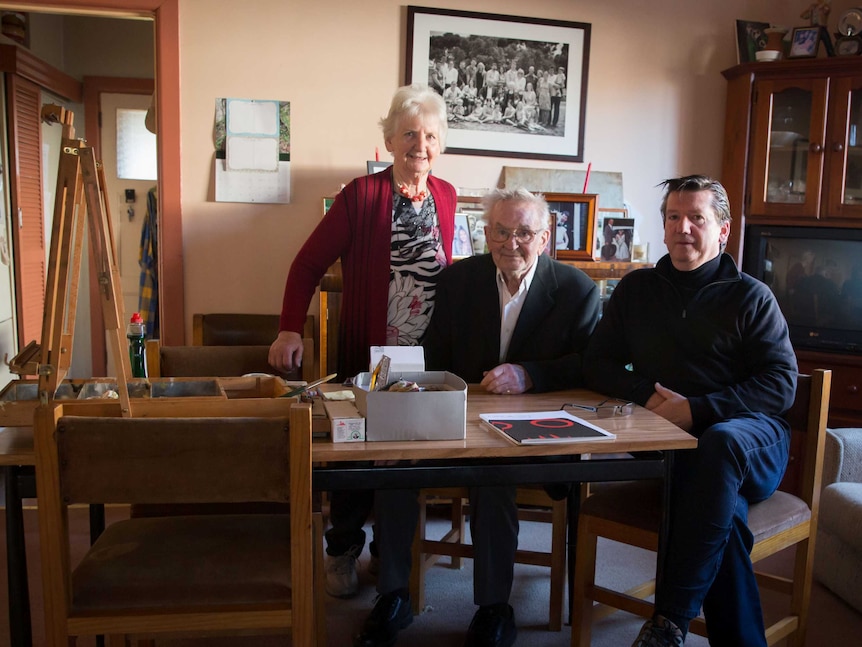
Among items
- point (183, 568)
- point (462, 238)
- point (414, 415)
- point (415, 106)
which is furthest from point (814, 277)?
point (183, 568)

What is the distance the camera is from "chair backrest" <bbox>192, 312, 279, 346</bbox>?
2.80m

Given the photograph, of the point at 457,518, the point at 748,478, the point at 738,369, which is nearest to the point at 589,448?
the point at 748,478

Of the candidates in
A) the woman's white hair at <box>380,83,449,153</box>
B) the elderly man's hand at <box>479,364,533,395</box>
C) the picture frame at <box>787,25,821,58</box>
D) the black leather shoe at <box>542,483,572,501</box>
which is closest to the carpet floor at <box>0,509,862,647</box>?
the black leather shoe at <box>542,483,572,501</box>

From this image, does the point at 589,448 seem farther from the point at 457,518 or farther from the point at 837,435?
the point at 837,435

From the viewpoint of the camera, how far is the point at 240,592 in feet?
4.53

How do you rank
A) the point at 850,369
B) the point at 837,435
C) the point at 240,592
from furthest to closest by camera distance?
the point at 850,369
the point at 837,435
the point at 240,592

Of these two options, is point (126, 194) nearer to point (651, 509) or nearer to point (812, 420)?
point (651, 509)

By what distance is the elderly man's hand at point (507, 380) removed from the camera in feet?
6.44

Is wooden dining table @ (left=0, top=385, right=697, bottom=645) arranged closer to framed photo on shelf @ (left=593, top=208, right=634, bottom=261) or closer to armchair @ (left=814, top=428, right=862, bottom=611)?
armchair @ (left=814, top=428, right=862, bottom=611)

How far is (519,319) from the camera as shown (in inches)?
82.7

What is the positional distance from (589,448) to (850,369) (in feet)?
7.49

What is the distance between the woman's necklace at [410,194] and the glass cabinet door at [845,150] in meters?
2.02

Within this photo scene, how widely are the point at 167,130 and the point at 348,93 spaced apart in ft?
2.47

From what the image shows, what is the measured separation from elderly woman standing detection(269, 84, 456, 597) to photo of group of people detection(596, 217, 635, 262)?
3.27 feet
